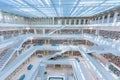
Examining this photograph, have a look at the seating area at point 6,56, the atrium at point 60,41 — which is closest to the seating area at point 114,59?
the atrium at point 60,41

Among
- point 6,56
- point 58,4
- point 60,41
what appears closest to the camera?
point 58,4

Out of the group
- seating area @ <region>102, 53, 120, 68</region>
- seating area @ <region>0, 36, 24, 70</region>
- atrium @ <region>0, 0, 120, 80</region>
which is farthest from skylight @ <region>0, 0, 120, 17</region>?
seating area @ <region>102, 53, 120, 68</region>

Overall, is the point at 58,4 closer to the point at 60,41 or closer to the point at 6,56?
the point at 6,56

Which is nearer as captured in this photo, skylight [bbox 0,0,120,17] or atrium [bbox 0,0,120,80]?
skylight [bbox 0,0,120,17]

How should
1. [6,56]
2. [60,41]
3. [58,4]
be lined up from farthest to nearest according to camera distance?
[60,41] < [6,56] < [58,4]

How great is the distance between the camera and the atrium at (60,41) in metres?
11.4

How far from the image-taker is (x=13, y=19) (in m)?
23.7

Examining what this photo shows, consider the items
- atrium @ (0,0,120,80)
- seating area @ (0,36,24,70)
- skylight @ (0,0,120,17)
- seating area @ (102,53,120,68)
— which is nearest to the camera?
skylight @ (0,0,120,17)

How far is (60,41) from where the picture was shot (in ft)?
98.4

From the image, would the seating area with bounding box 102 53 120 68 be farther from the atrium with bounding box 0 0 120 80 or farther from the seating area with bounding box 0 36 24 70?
the seating area with bounding box 0 36 24 70

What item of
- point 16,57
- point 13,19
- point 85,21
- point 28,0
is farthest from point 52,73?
point 85,21

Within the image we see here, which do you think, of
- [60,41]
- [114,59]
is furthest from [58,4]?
[60,41]

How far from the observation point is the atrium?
1136 centimetres

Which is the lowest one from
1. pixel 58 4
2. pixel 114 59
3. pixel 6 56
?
pixel 114 59
